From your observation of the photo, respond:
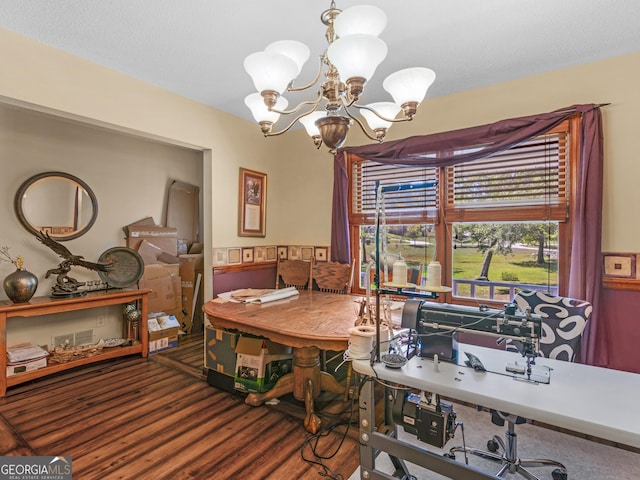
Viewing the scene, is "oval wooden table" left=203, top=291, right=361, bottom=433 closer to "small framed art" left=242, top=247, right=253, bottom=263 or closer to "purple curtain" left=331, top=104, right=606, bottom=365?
"small framed art" left=242, top=247, right=253, bottom=263

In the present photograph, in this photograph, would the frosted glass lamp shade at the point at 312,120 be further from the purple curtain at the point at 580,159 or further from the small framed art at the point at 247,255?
the small framed art at the point at 247,255

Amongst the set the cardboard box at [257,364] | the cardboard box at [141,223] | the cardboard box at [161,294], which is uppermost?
the cardboard box at [141,223]

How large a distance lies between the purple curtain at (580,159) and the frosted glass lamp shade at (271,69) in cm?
179

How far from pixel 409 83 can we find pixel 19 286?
10.8 feet

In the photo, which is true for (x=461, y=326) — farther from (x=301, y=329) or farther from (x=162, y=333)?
(x=162, y=333)

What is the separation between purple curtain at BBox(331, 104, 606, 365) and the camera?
229 centimetres

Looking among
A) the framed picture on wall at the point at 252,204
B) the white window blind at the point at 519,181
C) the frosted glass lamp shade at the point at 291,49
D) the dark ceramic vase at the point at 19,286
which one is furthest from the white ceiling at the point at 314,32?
the dark ceramic vase at the point at 19,286

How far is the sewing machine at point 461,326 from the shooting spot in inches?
52.9

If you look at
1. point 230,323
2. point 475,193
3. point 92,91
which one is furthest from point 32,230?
point 475,193

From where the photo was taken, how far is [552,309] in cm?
204

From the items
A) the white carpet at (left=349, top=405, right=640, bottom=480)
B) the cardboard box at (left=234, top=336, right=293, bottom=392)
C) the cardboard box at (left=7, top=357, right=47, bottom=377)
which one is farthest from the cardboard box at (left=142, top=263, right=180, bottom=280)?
the white carpet at (left=349, top=405, right=640, bottom=480)

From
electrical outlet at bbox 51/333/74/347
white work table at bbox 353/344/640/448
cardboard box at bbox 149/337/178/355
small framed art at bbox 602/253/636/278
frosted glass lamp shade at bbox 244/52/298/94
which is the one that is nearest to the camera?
white work table at bbox 353/344/640/448

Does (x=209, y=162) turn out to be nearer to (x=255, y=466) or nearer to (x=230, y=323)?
(x=230, y=323)

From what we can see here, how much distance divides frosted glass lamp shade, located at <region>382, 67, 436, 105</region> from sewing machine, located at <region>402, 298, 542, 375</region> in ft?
3.41
